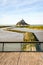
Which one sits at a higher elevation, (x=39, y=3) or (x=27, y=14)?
(x=39, y=3)

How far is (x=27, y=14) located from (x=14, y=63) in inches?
155

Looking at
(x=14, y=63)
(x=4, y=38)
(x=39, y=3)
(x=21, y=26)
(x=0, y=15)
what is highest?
(x=39, y=3)

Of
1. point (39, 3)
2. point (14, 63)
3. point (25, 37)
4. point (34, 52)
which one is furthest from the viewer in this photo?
point (39, 3)

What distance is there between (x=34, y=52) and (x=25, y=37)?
3.98 ft

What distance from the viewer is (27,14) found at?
27.0 ft

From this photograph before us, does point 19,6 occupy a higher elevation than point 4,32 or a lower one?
higher

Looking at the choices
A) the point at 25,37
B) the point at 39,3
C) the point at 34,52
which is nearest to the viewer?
the point at 34,52

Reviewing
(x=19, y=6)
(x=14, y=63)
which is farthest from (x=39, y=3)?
(x=14, y=63)

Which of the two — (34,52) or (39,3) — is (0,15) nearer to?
(39,3)

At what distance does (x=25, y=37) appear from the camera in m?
7.41

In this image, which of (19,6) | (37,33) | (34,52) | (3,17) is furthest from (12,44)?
(19,6)

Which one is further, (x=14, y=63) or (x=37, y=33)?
(x=37, y=33)

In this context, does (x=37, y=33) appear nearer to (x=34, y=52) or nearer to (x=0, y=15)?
(x=34, y=52)

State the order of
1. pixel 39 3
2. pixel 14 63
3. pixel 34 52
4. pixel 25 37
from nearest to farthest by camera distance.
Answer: pixel 14 63 → pixel 34 52 → pixel 25 37 → pixel 39 3
